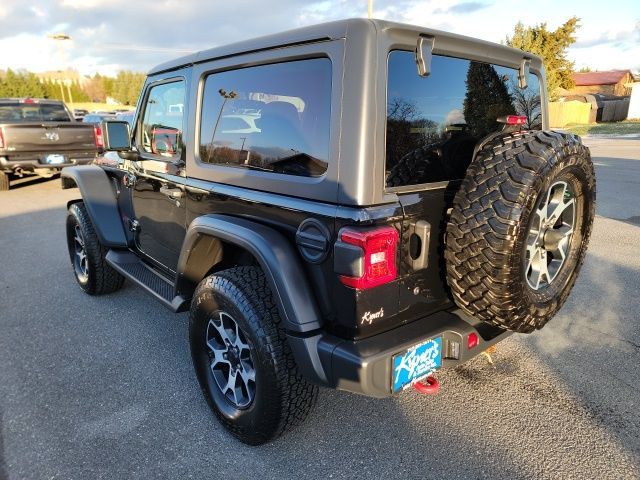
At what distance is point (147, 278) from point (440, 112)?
2368 mm

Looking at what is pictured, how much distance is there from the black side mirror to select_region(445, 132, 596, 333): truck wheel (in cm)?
255

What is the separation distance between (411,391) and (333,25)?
2.10 metres

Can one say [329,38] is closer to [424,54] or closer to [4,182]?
[424,54]

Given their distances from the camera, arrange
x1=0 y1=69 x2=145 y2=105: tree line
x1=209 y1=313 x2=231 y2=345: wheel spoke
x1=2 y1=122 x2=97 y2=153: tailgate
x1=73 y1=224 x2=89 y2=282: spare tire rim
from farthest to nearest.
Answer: x1=0 y1=69 x2=145 y2=105: tree line < x1=2 y1=122 x2=97 y2=153: tailgate < x1=73 y1=224 x2=89 y2=282: spare tire rim < x1=209 y1=313 x2=231 y2=345: wheel spoke

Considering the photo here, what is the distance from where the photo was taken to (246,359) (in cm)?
237

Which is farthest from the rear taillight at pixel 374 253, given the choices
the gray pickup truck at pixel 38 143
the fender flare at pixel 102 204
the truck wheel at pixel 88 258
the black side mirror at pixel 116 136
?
the gray pickup truck at pixel 38 143

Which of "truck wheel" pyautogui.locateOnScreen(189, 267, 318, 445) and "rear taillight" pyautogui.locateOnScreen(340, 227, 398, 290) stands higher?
"rear taillight" pyautogui.locateOnScreen(340, 227, 398, 290)

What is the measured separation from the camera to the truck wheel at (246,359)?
7.00 ft

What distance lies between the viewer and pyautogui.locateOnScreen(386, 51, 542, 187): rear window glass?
1967 mm

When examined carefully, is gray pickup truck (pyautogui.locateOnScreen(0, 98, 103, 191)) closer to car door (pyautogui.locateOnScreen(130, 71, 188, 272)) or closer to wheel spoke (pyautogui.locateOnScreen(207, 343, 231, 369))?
car door (pyautogui.locateOnScreen(130, 71, 188, 272))

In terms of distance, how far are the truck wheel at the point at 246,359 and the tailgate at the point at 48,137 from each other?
8.62 meters

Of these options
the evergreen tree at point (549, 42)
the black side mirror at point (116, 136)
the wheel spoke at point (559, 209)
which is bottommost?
the wheel spoke at point (559, 209)

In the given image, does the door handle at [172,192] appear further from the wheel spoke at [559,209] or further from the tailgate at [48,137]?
the tailgate at [48,137]

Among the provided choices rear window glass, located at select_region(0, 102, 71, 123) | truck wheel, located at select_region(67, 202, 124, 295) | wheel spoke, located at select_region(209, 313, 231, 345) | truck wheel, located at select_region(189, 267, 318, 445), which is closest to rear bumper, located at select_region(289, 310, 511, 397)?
truck wheel, located at select_region(189, 267, 318, 445)
